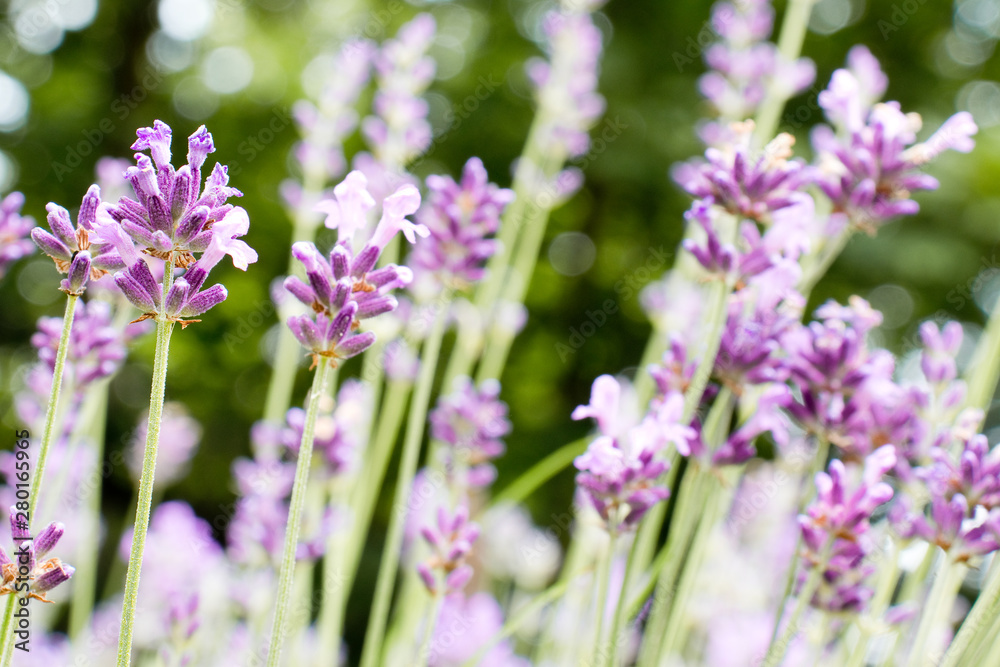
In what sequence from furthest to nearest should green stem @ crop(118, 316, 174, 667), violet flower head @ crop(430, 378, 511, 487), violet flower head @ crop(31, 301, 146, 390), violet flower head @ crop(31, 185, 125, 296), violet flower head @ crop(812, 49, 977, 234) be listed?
violet flower head @ crop(430, 378, 511, 487), violet flower head @ crop(812, 49, 977, 234), violet flower head @ crop(31, 301, 146, 390), violet flower head @ crop(31, 185, 125, 296), green stem @ crop(118, 316, 174, 667)

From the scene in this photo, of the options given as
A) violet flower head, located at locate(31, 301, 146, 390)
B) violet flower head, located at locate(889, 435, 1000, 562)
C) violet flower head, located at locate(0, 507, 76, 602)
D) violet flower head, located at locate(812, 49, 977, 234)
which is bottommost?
violet flower head, located at locate(0, 507, 76, 602)

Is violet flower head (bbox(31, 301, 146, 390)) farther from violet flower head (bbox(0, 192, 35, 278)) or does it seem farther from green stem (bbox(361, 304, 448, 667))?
green stem (bbox(361, 304, 448, 667))

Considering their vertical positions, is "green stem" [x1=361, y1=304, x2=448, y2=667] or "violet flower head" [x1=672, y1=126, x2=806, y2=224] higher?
"violet flower head" [x1=672, y1=126, x2=806, y2=224]

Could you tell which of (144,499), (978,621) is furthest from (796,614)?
(144,499)

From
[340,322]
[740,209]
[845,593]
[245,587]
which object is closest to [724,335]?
[740,209]

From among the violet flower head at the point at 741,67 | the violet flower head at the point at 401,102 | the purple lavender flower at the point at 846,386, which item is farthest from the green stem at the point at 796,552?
the violet flower head at the point at 401,102

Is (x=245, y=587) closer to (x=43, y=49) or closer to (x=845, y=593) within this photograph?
(x=845, y=593)

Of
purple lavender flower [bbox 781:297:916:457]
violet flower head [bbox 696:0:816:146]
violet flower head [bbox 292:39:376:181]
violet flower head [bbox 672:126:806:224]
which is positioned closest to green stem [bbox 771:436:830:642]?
purple lavender flower [bbox 781:297:916:457]
